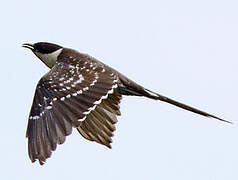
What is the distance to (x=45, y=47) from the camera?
491 inches

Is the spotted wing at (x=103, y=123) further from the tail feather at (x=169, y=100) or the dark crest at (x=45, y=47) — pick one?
the dark crest at (x=45, y=47)

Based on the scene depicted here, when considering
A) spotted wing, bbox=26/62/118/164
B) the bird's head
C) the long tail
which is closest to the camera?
spotted wing, bbox=26/62/118/164

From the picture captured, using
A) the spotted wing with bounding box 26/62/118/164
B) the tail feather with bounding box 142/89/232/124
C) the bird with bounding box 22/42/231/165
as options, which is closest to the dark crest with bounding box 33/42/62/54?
the bird with bounding box 22/42/231/165

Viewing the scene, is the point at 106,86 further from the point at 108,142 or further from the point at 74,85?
the point at 108,142

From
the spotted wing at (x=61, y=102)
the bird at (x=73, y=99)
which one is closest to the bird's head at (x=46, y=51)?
the bird at (x=73, y=99)

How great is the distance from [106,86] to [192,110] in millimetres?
1470

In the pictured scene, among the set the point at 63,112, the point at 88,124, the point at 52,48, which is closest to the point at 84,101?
the point at 63,112

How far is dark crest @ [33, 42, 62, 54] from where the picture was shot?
487 inches

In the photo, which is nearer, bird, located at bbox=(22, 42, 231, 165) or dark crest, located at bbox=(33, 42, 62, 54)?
bird, located at bbox=(22, 42, 231, 165)

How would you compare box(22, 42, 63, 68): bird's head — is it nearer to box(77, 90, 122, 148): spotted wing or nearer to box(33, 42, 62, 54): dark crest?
box(33, 42, 62, 54): dark crest

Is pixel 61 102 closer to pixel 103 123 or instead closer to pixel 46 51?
pixel 103 123

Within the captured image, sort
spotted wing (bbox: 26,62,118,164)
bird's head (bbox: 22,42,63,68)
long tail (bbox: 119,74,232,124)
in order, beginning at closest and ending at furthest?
spotted wing (bbox: 26,62,118,164), long tail (bbox: 119,74,232,124), bird's head (bbox: 22,42,63,68)

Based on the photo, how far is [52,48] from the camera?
40.7 feet

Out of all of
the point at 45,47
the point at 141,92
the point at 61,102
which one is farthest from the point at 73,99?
the point at 45,47
